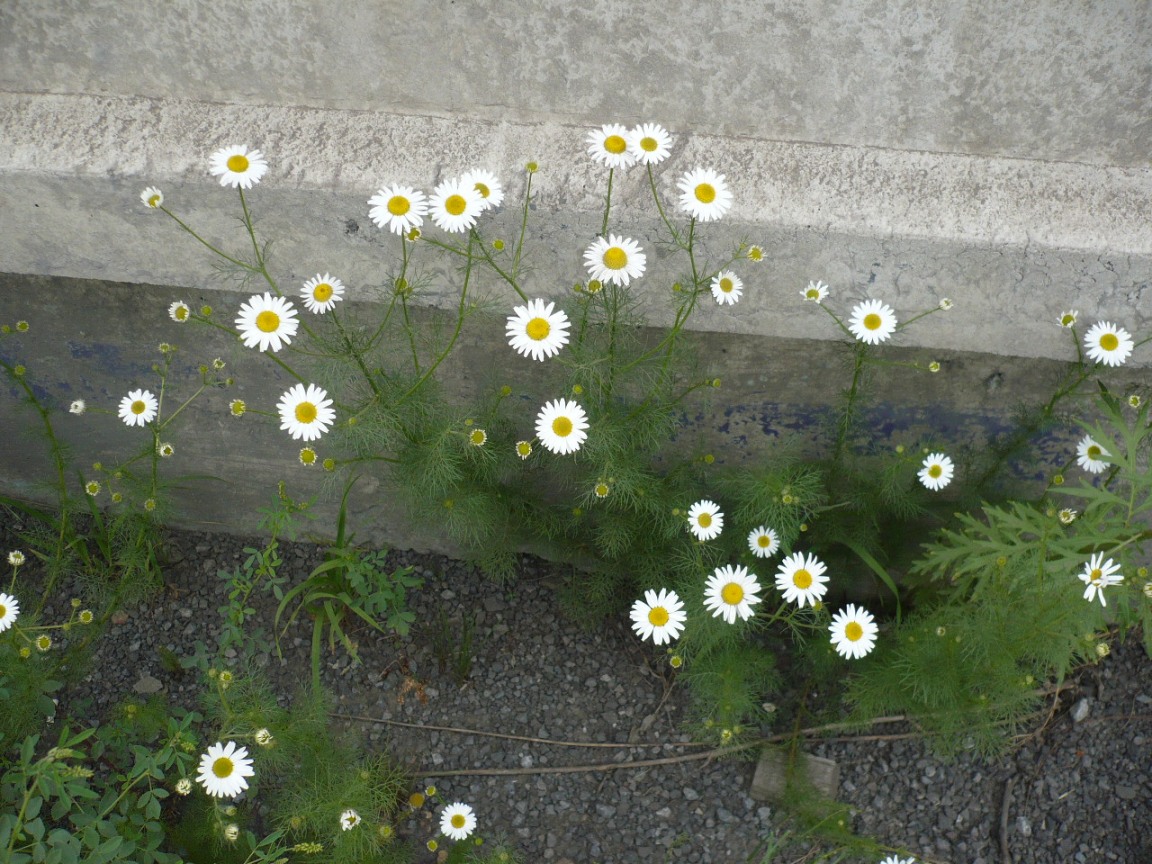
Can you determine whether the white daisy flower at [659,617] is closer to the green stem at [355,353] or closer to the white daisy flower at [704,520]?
the white daisy flower at [704,520]

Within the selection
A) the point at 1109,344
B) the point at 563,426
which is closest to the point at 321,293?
the point at 563,426

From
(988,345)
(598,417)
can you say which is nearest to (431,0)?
(598,417)

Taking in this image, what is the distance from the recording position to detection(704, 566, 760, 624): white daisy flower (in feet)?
6.65

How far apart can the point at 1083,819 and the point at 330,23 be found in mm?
2612

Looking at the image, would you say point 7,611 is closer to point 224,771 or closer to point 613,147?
point 224,771

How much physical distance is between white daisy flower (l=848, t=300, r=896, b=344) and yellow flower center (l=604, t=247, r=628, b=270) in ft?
1.75

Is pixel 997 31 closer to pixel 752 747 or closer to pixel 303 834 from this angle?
pixel 752 747

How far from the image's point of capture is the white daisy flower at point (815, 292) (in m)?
1.85

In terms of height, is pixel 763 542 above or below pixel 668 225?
below

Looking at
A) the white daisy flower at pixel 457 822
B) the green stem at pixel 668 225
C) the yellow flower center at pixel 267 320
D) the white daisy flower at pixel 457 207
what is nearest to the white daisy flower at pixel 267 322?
the yellow flower center at pixel 267 320

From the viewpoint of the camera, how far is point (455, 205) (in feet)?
5.46

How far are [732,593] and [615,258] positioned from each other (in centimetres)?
82

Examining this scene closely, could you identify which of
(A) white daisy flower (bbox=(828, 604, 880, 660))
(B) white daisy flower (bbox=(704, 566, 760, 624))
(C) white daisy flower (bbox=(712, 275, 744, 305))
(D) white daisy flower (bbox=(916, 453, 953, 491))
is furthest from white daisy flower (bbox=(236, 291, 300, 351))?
(D) white daisy flower (bbox=(916, 453, 953, 491))

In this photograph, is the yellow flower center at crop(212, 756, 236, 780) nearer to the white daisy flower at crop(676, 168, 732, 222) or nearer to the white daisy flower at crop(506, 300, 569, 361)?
the white daisy flower at crop(506, 300, 569, 361)
